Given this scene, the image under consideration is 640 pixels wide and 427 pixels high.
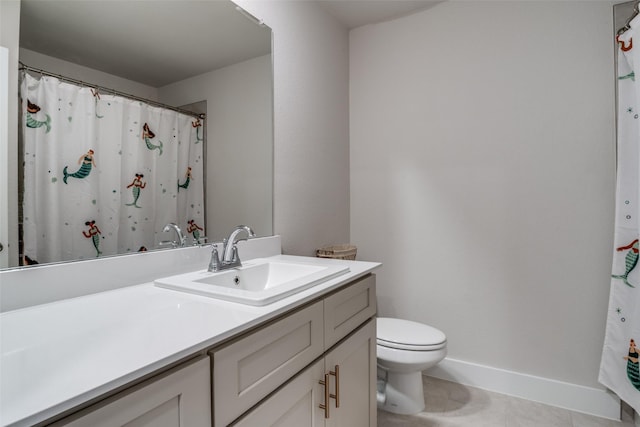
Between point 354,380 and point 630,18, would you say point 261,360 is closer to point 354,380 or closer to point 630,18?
point 354,380

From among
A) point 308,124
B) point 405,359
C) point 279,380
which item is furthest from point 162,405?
point 308,124

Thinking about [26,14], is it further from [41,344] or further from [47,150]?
[41,344]

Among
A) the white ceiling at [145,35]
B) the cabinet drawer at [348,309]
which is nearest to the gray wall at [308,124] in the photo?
the white ceiling at [145,35]

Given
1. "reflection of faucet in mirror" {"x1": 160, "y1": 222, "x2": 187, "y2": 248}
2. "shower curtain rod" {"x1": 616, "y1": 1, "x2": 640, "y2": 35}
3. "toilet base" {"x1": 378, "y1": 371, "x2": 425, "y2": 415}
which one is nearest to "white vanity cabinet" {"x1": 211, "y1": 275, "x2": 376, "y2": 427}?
"toilet base" {"x1": 378, "y1": 371, "x2": 425, "y2": 415}

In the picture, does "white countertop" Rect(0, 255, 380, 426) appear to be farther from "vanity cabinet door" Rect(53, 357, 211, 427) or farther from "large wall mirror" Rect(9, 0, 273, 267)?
"large wall mirror" Rect(9, 0, 273, 267)

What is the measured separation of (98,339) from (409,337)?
4.84 ft

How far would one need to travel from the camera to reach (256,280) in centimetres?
140

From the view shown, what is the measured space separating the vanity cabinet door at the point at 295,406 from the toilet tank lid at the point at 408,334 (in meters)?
0.79

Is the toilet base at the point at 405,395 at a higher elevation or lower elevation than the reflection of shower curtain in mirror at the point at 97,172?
lower

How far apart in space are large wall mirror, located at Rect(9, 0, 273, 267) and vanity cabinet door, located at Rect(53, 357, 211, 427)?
647mm

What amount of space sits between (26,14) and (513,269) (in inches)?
94.3

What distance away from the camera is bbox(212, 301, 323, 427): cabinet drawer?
0.73 m

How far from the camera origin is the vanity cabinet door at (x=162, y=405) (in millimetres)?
526

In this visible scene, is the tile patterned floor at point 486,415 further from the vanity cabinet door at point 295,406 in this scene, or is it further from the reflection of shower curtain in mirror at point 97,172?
the reflection of shower curtain in mirror at point 97,172
